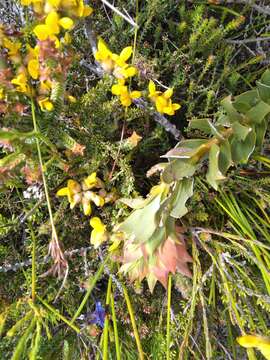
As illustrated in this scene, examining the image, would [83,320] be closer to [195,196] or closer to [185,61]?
[195,196]

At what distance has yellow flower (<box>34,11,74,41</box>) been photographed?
0.62m

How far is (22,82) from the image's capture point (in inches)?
26.1

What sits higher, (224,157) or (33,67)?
(33,67)

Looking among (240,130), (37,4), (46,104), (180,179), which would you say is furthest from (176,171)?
(37,4)

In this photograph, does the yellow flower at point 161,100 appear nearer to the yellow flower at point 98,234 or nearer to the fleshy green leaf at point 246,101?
the fleshy green leaf at point 246,101

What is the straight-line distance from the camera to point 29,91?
0.70 meters

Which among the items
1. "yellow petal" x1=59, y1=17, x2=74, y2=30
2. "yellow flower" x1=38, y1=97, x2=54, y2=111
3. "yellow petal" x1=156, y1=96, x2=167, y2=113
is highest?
"yellow petal" x1=59, y1=17, x2=74, y2=30

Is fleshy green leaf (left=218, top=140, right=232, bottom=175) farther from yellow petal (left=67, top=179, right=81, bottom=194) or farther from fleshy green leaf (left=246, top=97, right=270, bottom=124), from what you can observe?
yellow petal (left=67, top=179, right=81, bottom=194)

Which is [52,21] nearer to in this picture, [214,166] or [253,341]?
[214,166]

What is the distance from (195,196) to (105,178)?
0.19m

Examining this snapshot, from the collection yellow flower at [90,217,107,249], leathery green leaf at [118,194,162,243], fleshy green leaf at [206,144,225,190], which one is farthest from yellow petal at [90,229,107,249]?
fleshy green leaf at [206,144,225,190]

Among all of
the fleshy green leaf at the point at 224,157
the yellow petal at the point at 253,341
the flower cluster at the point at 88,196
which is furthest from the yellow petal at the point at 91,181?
the yellow petal at the point at 253,341

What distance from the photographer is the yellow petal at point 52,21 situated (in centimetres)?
61

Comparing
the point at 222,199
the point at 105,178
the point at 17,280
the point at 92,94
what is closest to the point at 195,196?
the point at 222,199
